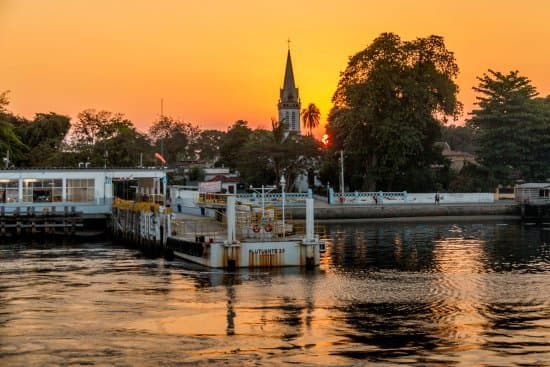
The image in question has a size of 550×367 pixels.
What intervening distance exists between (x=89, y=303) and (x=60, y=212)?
46.8 meters

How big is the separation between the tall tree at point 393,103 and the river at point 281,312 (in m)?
54.5

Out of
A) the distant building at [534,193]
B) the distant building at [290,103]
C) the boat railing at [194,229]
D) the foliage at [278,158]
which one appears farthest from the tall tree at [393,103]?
the distant building at [290,103]

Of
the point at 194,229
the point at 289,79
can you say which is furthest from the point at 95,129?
the point at 194,229

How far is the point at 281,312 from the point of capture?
33.1 metres

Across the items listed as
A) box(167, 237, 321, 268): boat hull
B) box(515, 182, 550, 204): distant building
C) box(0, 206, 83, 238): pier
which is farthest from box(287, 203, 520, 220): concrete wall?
box(167, 237, 321, 268): boat hull

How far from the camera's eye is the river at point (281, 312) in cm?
2598

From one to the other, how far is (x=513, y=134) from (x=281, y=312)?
318 feet

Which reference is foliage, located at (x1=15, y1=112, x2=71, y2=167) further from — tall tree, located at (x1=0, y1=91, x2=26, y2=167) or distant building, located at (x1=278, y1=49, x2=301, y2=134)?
distant building, located at (x1=278, y1=49, x2=301, y2=134)

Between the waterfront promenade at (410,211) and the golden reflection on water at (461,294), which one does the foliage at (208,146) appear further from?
the golden reflection on water at (461,294)

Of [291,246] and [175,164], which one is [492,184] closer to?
[175,164]

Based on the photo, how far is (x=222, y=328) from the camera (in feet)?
98.3

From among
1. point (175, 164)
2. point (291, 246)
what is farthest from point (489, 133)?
point (291, 246)

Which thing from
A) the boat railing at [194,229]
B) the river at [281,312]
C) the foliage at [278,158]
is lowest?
the river at [281,312]

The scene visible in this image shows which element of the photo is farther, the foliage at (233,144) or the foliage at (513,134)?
the foliage at (233,144)
